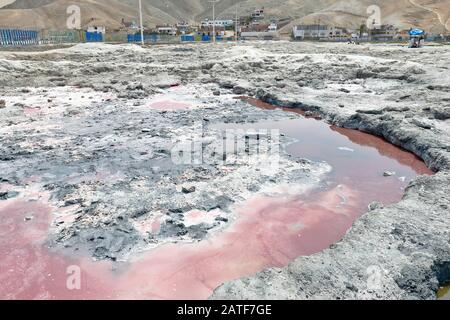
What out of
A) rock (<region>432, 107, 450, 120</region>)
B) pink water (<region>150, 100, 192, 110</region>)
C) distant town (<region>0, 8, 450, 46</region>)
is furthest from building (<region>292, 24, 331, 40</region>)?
rock (<region>432, 107, 450, 120</region>)

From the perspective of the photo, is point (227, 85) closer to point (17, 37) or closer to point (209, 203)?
point (209, 203)

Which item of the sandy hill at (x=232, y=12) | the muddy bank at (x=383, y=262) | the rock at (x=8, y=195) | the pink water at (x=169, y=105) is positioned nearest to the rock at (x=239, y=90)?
the pink water at (x=169, y=105)

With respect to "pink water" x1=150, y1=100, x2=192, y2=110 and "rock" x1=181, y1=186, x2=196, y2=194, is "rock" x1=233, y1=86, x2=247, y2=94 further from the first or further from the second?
"rock" x1=181, y1=186, x2=196, y2=194

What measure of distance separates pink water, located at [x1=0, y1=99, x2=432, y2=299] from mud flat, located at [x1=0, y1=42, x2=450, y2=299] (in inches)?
1.2

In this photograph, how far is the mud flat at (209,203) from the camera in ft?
17.9

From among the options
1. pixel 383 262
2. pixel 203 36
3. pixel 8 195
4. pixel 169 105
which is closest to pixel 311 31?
pixel 203 36

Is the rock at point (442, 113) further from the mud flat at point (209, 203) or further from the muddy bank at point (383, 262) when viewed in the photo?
the muddy bank at point (383, 262)

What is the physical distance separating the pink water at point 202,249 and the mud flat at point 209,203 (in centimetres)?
3

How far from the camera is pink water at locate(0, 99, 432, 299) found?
220 inches

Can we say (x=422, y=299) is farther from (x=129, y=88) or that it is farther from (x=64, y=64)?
(x=64, y=64)

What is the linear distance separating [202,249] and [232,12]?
15947 centimetres

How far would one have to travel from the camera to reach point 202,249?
6.46 metres
